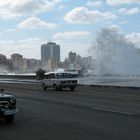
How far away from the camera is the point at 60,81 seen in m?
37.9

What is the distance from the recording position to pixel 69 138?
37.1 ft

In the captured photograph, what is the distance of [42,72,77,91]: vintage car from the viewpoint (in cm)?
3784

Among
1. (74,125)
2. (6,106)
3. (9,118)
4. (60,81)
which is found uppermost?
(60,81)

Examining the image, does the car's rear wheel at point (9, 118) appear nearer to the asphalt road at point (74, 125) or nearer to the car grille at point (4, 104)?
the asphalt road at point (74, 125)

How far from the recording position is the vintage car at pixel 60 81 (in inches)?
1490

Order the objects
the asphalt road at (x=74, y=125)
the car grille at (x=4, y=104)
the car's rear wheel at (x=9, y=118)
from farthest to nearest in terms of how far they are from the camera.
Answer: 1. the car's rear wheel at (x=9, y=118)
2. the car grille at (x=4, y=104)
3. the asphalt road at (x=74, y=125)

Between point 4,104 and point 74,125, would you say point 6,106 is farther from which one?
point 74,125

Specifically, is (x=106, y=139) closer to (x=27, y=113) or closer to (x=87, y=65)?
(x=27, y=113)

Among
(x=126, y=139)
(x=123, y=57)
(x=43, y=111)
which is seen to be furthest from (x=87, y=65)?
(x=126, y=139)

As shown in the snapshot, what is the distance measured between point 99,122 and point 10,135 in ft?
11.4

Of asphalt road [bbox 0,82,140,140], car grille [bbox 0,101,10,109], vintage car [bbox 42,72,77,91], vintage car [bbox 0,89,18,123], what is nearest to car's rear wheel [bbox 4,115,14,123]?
asphalt road [bbox 0,82,140,140]

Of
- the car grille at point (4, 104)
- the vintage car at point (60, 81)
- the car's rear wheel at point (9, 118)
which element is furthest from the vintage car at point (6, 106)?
the vintage car at point (60, 81)

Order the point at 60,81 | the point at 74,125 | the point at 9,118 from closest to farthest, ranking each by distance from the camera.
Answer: the point at 74,125 → the point at 9,118 → the point at 60,81

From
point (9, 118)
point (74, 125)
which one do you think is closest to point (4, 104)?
point (9, 118)
